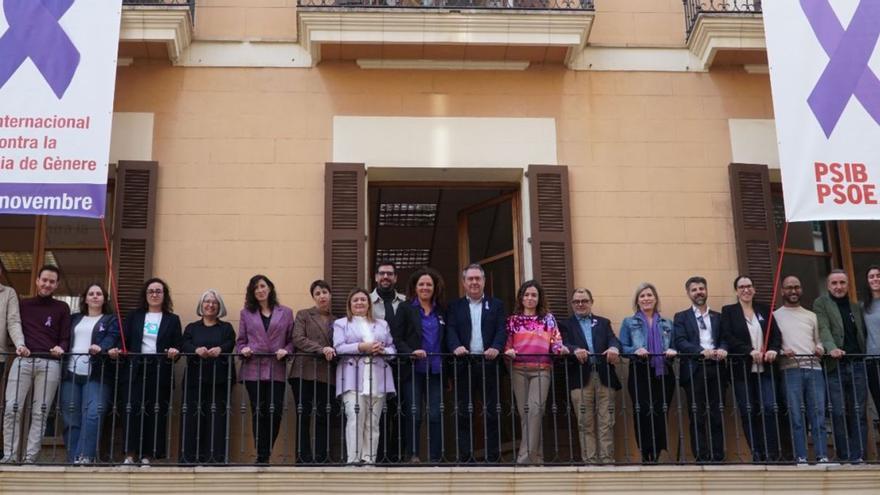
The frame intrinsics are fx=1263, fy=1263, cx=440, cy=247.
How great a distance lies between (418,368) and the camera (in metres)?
9.68

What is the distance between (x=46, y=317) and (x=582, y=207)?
4545mm

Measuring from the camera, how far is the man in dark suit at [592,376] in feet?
31.6

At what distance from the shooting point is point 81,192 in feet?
31.7

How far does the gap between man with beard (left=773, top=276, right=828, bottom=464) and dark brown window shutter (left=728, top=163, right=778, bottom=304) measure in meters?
0.63

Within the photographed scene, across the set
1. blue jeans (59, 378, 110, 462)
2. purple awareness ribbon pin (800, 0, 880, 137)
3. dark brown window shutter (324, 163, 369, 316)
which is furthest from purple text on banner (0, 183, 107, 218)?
purple awareness ribbon pin (800, 0, 880, 137)

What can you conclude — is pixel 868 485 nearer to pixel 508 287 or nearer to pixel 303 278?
pixel 508 287

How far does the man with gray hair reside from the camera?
9609 mm

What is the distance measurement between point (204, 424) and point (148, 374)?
0.58 m

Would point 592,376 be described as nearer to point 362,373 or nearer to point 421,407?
point 421,407

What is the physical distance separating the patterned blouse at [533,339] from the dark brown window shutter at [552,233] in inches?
30.1

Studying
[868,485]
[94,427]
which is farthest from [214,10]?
[868,485]

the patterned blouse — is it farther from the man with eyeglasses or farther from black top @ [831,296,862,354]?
the man with eyeglasses

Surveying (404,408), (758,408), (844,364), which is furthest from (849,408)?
(404,408)

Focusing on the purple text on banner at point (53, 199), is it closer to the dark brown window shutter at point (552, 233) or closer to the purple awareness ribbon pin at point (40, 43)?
the purple awareness ribbon pin at point (40, 43)
